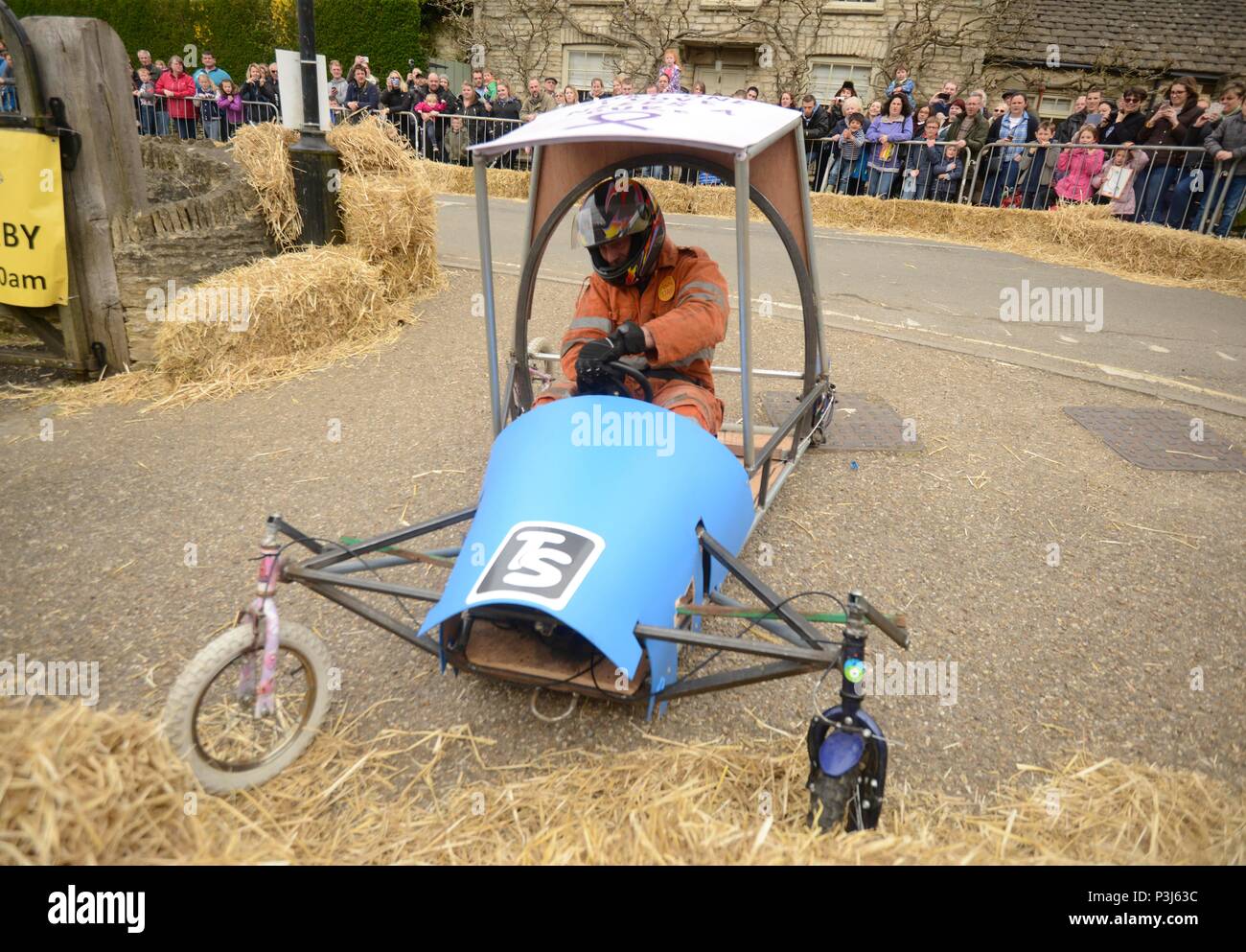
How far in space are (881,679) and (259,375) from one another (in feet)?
16.2

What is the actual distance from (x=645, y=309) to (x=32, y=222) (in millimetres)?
4309

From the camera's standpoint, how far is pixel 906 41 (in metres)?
20.6

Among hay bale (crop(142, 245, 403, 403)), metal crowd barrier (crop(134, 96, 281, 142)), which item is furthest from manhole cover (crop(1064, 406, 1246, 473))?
metal crowd barrier (crop(134, 96, 281, 142))

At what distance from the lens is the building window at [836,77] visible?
21.5m

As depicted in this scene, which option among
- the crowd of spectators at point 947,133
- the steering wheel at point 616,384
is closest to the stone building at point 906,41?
the crowd of spectators at point 947,133

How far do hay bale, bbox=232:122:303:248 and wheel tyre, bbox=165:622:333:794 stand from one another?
222 inches

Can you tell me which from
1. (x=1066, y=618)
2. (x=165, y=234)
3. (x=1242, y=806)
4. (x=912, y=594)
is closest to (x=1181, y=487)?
(x=1066, y=618)

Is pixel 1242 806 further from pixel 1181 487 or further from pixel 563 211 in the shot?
pixel 563 211

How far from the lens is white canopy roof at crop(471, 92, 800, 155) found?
3.00 metres

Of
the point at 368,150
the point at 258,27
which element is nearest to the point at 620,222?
the point at 368,150

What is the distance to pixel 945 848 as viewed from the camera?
80.4 inches

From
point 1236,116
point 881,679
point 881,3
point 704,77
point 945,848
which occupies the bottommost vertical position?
point 881,679

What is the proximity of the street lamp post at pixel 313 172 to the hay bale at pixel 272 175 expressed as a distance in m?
0.09

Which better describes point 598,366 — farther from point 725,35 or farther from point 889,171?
point 725,35
